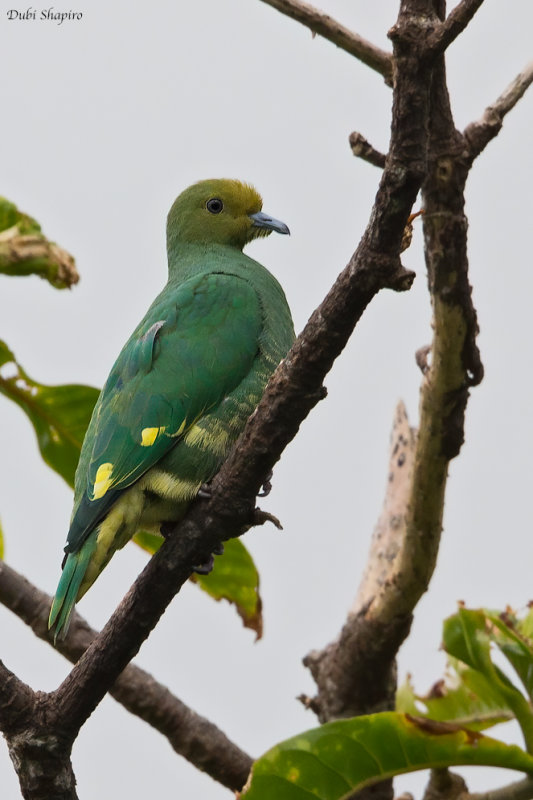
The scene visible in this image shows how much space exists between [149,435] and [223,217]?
1634 mm

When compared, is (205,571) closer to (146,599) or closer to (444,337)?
(146,599)

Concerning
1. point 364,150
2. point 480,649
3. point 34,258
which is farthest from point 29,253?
point 480,649

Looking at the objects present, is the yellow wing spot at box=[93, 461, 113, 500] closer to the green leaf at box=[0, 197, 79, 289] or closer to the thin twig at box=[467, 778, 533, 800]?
the green leaf at box=[0, 197, 79, 289]

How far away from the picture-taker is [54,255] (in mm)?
Result: 4359

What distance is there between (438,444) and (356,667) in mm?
1145

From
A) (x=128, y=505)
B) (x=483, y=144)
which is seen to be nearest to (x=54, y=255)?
(x=128, y=505)

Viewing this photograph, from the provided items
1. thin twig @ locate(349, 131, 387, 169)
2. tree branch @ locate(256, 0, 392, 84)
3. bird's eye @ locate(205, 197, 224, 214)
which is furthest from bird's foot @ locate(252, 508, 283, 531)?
bird's eye @ locate(205, 197, 224, 214)

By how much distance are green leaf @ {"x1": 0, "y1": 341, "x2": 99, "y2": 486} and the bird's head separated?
→ 3.45 ft

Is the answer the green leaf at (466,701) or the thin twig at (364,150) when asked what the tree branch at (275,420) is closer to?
the thin twig at (364,150)

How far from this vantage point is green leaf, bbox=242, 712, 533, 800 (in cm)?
337

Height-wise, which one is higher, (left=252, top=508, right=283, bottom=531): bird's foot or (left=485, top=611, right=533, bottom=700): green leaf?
(left=485, top=611, right=533, bottom=700): green leaf

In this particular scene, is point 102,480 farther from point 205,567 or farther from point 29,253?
point 29,253

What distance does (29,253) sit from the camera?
431 centimetres

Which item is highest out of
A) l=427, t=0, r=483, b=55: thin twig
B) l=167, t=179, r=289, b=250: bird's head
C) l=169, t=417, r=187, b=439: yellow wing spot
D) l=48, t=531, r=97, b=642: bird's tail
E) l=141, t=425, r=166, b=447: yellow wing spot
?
l=167, t=179, r=289, b=250: bird's head
